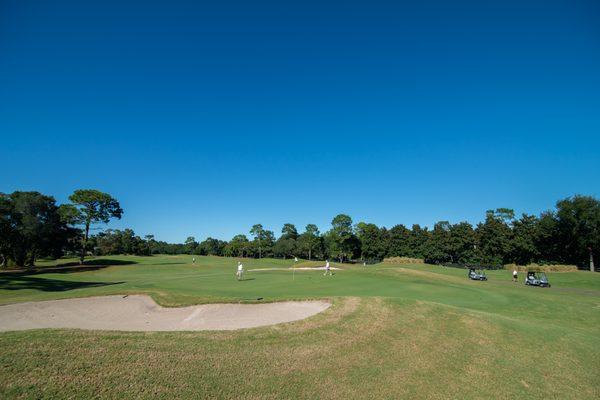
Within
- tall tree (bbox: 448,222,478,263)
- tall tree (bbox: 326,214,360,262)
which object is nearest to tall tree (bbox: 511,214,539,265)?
tall tree (bbox: 448,222,478,263)

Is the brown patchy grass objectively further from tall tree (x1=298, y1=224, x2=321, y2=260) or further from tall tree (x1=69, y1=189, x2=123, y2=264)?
tall tree (x1=298, y1=224, x2=321, y2=260)

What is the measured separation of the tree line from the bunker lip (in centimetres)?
4791

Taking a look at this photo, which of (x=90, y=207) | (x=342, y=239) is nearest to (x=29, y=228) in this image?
(x=90, y=207)

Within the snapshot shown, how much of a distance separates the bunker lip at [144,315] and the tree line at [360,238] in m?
47.9

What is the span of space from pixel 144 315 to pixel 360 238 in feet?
315

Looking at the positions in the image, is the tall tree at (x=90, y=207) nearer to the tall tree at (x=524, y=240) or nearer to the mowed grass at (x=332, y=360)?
the mowed grass at (x=332, y=360)

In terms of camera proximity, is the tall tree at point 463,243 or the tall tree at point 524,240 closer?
the tall tree at point 524,240

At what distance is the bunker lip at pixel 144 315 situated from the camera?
512 inches

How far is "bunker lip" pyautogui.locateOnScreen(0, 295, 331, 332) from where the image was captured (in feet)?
42.7

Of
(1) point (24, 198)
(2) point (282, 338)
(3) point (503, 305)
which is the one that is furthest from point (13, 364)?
(1) point (24, 198)

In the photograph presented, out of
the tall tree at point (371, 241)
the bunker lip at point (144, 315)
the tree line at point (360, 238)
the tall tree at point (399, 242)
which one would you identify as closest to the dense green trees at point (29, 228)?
the tree line at point (360, 238)

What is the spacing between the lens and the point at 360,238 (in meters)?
107

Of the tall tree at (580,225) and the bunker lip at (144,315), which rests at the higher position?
the tall tree at (580,225)

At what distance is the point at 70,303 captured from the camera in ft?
55.0
